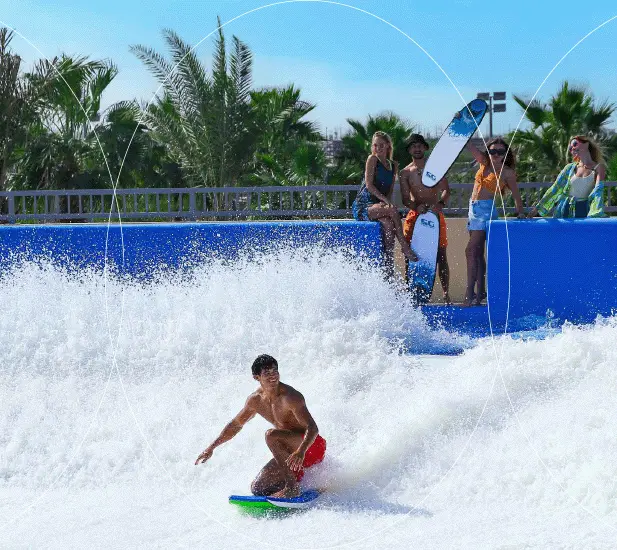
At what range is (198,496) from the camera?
6383 millimetres

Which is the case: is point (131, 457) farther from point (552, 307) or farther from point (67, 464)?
point (552, 307)

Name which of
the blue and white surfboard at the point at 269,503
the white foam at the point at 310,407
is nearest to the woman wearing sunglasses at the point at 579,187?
the white foam at the point at 310,407

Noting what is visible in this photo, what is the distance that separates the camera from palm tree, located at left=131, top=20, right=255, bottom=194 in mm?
21516

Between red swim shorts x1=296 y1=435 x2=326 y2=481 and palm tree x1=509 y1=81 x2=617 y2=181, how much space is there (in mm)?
21067

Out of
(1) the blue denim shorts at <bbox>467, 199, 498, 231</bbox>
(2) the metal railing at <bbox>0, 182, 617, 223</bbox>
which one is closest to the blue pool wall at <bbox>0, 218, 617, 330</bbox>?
(1) the blue denim shorts at <bbox>467, 199, 498, 231</bbox>

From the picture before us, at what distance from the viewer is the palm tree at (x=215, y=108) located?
21.5 meters

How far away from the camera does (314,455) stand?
6043 millimetres

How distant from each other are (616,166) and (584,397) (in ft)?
52.9

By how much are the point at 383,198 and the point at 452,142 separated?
0.91 meters

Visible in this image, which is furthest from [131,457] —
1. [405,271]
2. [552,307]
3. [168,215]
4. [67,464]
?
[168,215]

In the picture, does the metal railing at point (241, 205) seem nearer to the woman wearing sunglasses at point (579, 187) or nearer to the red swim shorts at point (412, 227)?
the woman wearing sunglasses at point (579, 187)

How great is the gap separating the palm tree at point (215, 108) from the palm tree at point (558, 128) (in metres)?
8.34

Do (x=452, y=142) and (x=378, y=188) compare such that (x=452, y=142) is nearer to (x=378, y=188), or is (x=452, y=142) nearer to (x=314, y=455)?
(x=378, y=188)

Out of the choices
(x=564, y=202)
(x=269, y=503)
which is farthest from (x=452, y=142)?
(x=269, y=503)
